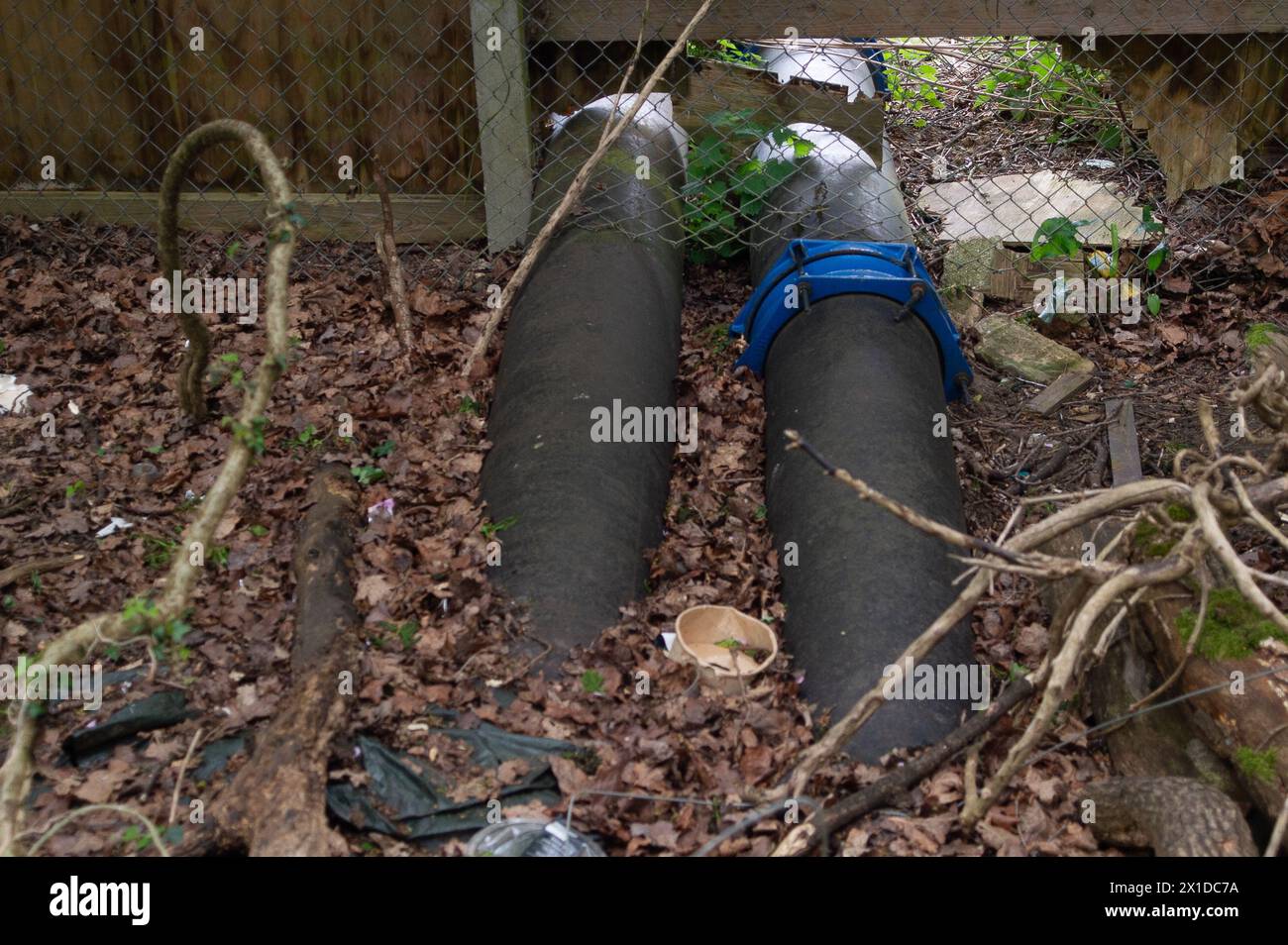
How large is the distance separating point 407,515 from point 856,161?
278 centimetres

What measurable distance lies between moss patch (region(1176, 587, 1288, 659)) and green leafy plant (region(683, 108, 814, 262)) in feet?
9.44

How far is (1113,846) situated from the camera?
319 cm

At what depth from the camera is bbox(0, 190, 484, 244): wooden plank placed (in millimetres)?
5812

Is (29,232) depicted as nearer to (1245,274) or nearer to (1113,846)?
(1113,846)

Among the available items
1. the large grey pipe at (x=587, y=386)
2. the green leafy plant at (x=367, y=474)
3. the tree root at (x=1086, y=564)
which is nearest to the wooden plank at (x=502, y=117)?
the large grey pipe at (x=587, y=386)

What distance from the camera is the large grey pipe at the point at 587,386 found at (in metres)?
3.91

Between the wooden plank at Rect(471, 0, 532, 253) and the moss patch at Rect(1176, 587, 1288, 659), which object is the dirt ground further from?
the moss patch at Rect(1176, 587, 1288, 659)

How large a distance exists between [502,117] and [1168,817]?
4022 mm

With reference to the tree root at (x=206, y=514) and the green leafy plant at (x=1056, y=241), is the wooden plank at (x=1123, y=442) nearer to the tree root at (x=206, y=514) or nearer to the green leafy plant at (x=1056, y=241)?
the green leafy plant at (x=1056, y=241)

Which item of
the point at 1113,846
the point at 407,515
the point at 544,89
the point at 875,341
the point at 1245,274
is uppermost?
the point at 544,89

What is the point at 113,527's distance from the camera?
4.32m

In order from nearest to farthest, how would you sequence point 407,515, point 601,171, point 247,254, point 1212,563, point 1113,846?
point 1113,846 < point 1212,563 < point 407,515 < point 601,171 < point 247,254

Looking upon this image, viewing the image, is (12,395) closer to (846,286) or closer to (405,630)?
(405,630)
